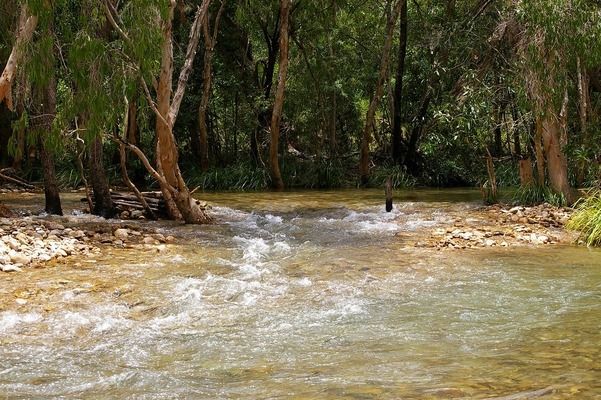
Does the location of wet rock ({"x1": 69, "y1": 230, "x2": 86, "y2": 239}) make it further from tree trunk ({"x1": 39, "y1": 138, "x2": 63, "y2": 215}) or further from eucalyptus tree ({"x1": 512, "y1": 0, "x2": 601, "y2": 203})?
eucalyptus tree ({"x1": 512, "y1": 0, "x2": 601, "y2": 203})

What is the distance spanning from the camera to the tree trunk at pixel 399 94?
75.4 feet

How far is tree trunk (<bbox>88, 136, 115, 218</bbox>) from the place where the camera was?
13109mm

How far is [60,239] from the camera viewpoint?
10727 mm

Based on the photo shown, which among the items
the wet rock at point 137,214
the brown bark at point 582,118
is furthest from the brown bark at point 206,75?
the brown bark at point 582,118

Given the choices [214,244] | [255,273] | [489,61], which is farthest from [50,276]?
[489,61]

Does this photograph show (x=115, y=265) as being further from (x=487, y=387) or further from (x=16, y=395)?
(x=487, y=387)

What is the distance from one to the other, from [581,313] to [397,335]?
2.00 m

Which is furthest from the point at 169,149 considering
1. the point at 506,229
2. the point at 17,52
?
the point at 506,229

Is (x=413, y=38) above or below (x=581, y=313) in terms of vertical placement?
above

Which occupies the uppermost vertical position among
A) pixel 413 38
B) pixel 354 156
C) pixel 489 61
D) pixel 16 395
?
pixel 413 38

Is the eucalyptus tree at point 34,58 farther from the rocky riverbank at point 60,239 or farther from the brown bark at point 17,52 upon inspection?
the rocky riverbank at point 60,239

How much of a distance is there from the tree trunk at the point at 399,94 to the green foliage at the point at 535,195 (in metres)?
8.68

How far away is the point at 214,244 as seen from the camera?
452 inches

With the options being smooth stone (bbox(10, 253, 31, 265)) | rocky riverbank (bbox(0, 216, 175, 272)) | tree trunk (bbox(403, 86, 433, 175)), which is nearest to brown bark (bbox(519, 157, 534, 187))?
tree trunk (bbox(403, 86, 433, 175))
